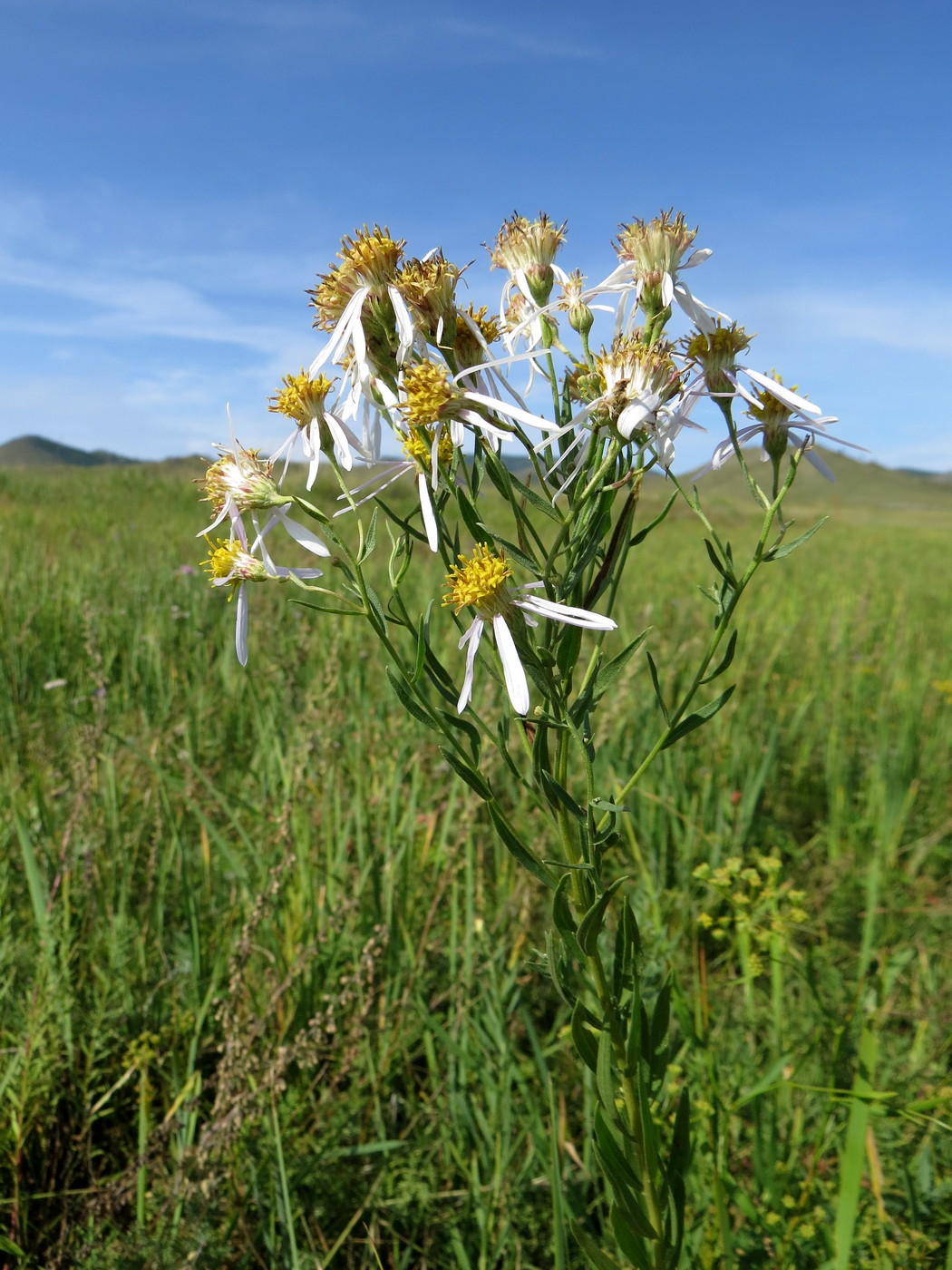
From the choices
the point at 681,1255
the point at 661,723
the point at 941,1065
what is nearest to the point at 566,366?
the point at 681,1255

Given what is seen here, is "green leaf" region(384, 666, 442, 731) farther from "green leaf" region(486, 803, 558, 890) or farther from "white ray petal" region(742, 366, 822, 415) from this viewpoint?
"white ray petal" region(742, 366, 822, 415)

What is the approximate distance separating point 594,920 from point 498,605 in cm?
31

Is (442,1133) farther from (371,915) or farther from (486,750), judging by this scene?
(486,750)

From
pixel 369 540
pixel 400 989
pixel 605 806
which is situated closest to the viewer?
pixel 605 806

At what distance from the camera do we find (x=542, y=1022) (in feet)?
5.49

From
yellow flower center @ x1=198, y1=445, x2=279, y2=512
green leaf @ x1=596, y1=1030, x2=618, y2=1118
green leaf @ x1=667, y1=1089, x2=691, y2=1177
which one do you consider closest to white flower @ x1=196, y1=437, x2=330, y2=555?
yellow flower center @ x1=198, y1=445, x2=279, y2=512

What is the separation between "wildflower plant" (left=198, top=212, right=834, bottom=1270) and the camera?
2.64 ft

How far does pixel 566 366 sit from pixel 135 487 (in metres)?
12.7

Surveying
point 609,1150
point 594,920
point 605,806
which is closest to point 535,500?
point 605,806

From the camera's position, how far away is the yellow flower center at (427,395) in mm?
814

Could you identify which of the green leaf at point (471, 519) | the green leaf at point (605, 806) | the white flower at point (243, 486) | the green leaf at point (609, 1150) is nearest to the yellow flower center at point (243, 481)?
the white flower at point (243, 486)

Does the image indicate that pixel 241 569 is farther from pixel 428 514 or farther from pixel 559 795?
pixel 559 795

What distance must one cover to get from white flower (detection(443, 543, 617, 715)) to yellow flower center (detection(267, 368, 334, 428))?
268mm

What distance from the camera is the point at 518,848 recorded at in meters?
0.82
